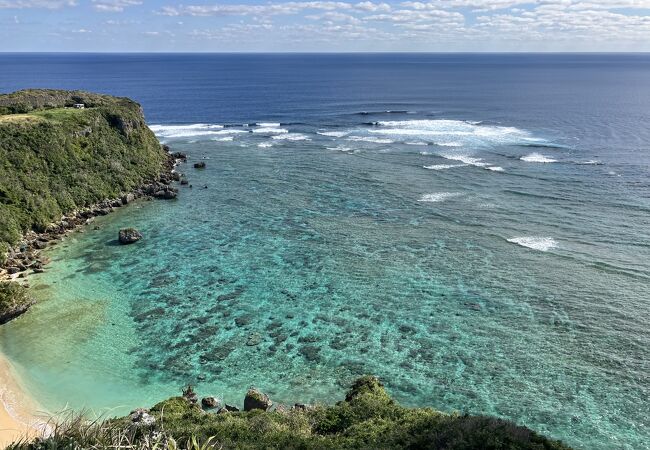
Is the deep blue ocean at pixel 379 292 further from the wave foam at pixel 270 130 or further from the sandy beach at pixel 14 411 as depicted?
the wave foam at pixel 270 130

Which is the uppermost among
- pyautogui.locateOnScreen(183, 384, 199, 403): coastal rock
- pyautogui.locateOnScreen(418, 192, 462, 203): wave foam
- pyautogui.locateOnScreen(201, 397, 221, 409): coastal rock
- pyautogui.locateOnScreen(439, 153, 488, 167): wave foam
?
pyautogui.locateOnScreen(439, 153, 488, 167): wave foam

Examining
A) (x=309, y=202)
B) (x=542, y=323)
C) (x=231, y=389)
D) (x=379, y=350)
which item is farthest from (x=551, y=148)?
(x=231, y=389)

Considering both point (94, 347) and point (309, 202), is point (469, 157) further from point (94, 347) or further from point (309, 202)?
point (94, 347)

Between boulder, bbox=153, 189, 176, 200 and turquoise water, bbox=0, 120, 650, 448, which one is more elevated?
boulder, bbox=153, 189, 176, 200

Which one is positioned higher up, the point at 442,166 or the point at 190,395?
the point at 442,166

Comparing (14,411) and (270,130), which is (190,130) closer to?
(270,130)

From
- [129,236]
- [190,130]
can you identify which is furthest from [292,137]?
[129,236]

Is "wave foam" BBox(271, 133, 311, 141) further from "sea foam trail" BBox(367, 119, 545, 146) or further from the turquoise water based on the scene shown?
the turquoise water

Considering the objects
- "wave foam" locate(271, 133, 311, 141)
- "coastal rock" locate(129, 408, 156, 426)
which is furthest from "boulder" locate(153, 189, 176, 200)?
"coastal rock" locate(129, 408, 156, 426)
